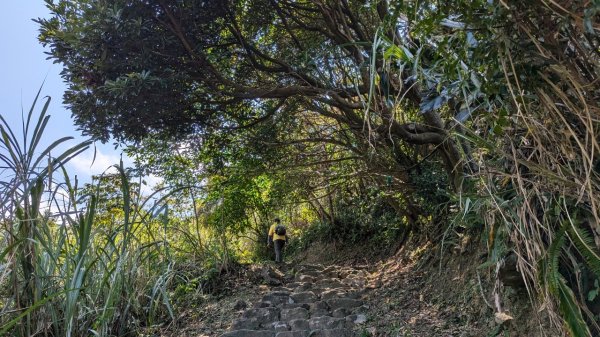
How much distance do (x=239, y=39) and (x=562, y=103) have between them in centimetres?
391

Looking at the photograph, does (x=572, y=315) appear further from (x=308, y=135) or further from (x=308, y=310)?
(x=308, y=135)

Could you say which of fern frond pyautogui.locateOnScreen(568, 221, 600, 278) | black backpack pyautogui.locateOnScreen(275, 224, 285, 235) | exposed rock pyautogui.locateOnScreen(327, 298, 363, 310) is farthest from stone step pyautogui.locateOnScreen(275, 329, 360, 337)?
black backpack pyautogui.locateOnScreen(275, 224, 285, 235)

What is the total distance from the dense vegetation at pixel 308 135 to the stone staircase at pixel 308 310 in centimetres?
93

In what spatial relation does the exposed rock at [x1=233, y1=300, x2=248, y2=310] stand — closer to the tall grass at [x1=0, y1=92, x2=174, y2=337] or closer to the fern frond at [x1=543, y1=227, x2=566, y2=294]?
the tall grass at [x1=0, y1=92, x2=174, y2=337]

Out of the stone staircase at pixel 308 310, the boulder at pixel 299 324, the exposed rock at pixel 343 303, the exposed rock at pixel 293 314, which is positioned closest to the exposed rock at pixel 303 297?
the stone staircase at pixel 308 310

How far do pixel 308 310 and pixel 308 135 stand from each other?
8.51 feet

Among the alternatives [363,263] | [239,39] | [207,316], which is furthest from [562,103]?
[363,263]

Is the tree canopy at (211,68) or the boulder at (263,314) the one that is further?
the boulder at (263,314)

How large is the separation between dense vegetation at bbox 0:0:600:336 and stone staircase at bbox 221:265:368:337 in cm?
93

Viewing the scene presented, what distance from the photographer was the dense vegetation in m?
1.35

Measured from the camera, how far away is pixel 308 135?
638 centimetres

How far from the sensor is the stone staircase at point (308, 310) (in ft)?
13.4

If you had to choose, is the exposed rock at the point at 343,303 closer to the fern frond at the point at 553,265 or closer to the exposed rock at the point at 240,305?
the exposed rock at the point at 240,305

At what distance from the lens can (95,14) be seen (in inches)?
141
